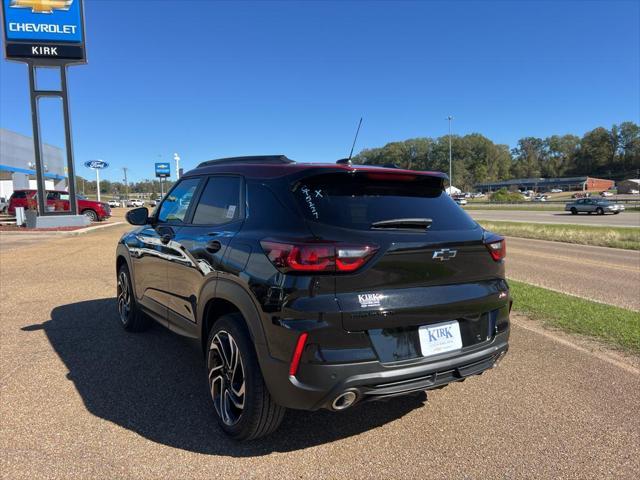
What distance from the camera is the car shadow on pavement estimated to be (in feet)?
10.00

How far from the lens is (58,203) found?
2358cm

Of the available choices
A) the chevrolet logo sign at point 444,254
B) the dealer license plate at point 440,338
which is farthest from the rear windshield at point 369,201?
the dealer license plate at point 440,338

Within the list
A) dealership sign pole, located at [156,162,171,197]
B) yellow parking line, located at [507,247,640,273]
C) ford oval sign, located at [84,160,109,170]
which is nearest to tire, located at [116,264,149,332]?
yellow parking line, located at [507,247,640,273]

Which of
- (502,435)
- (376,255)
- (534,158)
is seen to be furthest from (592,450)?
(534,158)

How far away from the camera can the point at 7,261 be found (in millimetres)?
11078

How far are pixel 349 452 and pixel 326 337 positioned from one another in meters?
0.91

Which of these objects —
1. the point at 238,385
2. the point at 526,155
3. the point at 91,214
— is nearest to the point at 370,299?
the point at 238,385

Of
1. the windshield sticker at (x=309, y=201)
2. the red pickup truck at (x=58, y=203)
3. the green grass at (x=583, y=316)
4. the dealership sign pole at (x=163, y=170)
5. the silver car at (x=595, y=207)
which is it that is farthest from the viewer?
the dealership sign pole at (x=163, y=170)

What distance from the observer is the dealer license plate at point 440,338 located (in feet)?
8.93

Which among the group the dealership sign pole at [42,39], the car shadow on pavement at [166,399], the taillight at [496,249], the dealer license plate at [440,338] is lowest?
the car shadow on pavement at [166,399]

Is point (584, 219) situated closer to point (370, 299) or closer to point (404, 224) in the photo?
point (404, 224)

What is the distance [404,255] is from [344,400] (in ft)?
2.86

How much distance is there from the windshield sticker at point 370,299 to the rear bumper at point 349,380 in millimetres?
314

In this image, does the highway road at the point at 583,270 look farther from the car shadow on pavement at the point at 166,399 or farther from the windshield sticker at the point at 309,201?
the windshield sticker at the point at 309,201
